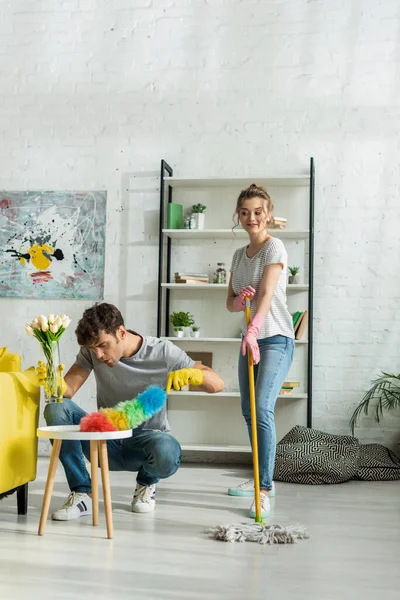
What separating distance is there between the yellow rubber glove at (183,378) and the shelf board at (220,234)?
7.24ft

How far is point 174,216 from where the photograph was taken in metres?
5.30

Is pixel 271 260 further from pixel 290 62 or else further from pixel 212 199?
pixel 290 62

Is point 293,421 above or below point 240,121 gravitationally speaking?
below

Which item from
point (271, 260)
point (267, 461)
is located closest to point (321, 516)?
point (267, 461)

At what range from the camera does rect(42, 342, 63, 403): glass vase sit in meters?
3.00

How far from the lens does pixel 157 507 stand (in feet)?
11.3

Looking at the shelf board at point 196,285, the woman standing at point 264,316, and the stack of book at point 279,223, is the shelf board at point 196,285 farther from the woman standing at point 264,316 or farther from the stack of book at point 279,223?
the woman standing at point 264,316

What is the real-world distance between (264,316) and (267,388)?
33 centimetres

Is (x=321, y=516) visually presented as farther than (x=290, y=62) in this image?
No

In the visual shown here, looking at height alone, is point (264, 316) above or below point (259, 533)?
above

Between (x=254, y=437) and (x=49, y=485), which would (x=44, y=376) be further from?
(x=254, y=437)

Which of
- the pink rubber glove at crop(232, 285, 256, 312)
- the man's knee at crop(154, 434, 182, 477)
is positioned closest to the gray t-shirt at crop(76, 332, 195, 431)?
the man's knee at crop(154, 434, 182, 477)

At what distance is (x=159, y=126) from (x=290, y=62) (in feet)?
3.33

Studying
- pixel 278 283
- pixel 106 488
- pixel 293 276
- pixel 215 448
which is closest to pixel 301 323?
pixel 293 276
